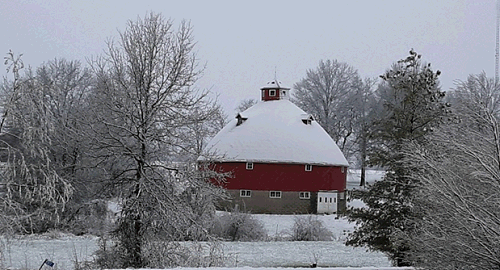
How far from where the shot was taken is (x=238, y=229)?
1113 inches

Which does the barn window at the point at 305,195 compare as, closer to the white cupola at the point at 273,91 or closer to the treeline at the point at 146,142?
the white cupola at the point at 273,91

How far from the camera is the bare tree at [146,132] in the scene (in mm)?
16625

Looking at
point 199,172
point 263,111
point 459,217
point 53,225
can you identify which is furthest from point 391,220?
point 263,111

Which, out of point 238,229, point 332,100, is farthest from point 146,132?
point 332,100

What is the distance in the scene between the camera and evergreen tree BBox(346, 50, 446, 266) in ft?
55.7

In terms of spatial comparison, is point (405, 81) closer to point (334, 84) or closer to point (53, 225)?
point (53, 225)

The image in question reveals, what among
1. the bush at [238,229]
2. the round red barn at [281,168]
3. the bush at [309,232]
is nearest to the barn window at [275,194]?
the round red barn at [281,168]

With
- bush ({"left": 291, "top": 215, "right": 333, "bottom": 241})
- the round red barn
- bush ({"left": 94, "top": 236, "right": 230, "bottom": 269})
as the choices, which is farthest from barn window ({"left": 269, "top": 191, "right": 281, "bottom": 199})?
bush ({"left": 94, "top": 236, "right": 230, "bottom": 269})

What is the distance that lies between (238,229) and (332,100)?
27830 mm

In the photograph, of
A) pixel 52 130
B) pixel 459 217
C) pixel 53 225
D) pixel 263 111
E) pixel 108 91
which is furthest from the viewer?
pixel 263 111

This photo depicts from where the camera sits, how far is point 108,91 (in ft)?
56.6

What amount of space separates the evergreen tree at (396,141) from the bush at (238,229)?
34.6 feet

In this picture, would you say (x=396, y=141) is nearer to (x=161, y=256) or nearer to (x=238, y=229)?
(x=161, y=256)

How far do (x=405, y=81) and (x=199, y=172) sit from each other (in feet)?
21.8
